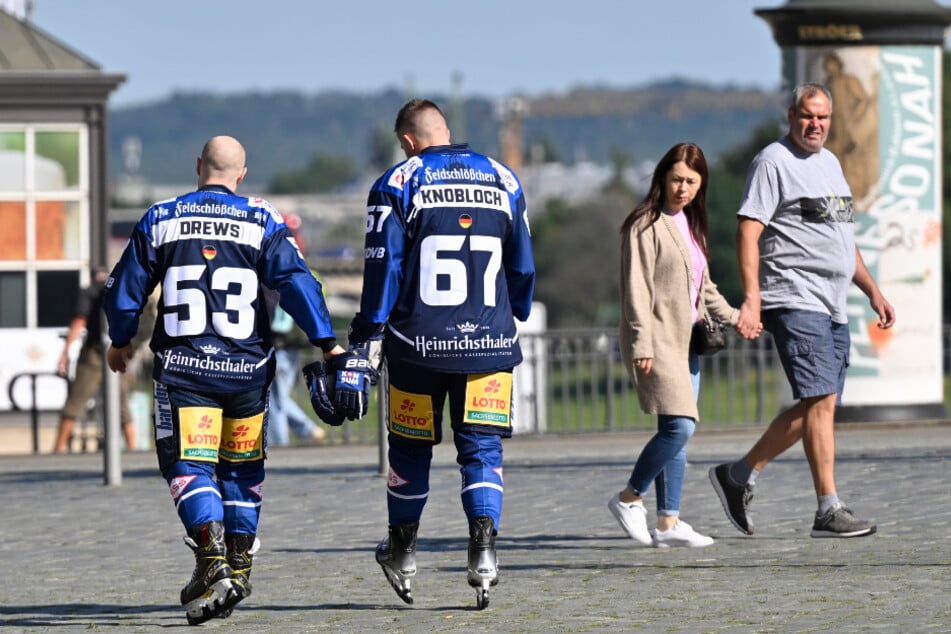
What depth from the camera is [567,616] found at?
6383mm

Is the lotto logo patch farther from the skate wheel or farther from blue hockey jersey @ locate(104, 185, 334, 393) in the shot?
the skate wheel

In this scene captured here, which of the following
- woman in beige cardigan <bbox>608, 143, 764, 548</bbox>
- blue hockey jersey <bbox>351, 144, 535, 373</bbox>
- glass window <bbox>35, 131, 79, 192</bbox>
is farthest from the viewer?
glass window <bbox>35, 131, 79, 192</bbox>

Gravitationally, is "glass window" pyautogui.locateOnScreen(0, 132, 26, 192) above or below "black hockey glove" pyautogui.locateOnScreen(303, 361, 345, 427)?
above

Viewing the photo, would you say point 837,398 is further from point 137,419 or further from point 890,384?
point 137,419

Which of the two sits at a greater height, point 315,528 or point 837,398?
point 837,398

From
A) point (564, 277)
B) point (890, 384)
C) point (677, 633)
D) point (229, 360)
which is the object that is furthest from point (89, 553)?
point (564, 277)

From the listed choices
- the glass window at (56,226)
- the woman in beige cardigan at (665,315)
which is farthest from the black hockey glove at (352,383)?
the glass window at (56,226)

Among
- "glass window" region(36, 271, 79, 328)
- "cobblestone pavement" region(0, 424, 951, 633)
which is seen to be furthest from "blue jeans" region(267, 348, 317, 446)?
"cobblestone pavement" region(0, 424, 951, 633)

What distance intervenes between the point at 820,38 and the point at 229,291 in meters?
8.40

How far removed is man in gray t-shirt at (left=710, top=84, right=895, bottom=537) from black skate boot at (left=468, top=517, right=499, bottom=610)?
77.5 inches

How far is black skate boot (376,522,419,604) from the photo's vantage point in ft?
22.1

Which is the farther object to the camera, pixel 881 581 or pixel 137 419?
pixel 137 419

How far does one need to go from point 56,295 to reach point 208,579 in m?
12.0

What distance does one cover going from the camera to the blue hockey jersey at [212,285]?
6.70 metres
